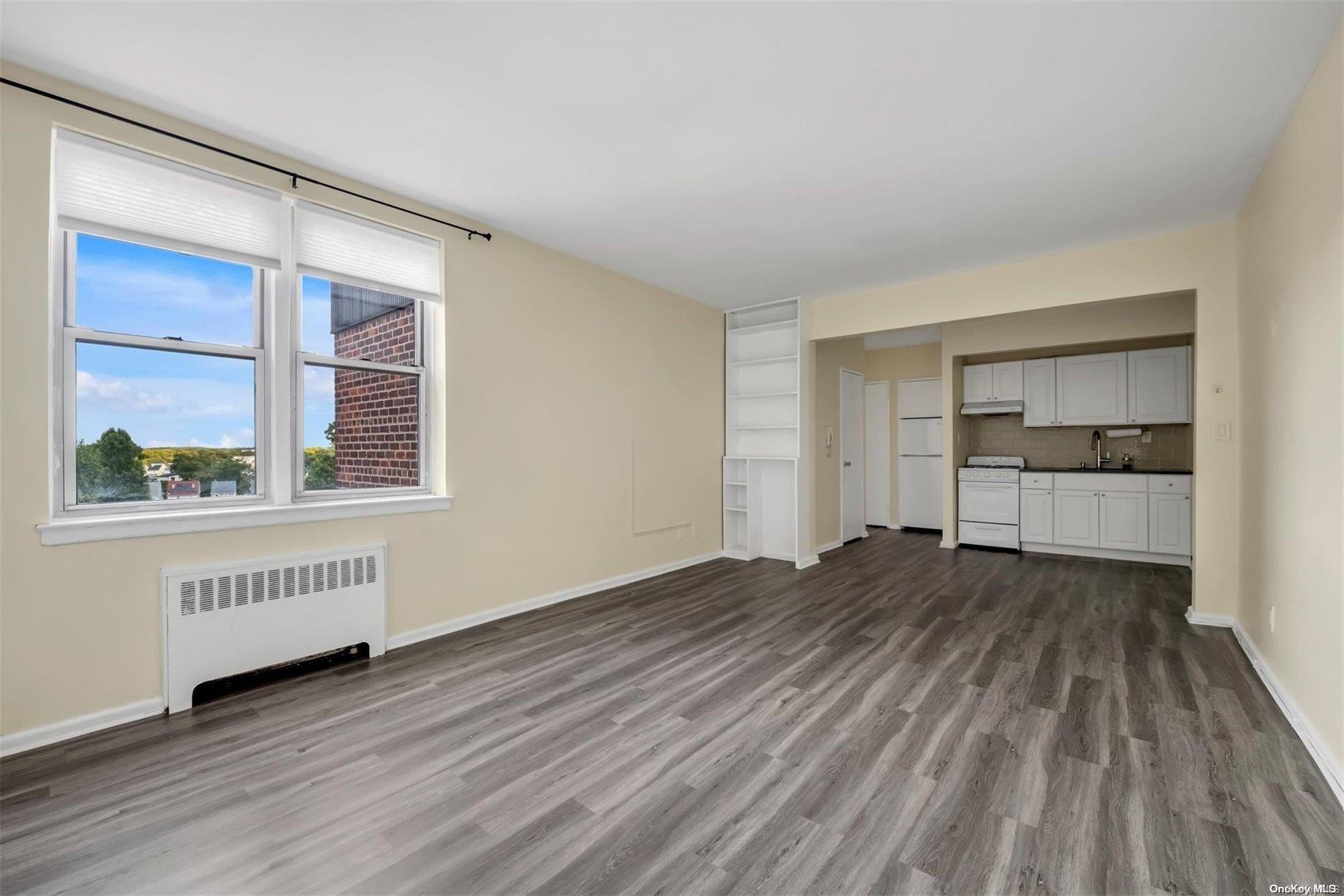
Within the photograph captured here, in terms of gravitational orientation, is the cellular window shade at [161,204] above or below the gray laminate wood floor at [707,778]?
above

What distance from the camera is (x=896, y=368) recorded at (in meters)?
8.32

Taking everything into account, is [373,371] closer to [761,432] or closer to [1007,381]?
[761,432]

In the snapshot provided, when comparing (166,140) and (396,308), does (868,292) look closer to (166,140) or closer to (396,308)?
(396,308)

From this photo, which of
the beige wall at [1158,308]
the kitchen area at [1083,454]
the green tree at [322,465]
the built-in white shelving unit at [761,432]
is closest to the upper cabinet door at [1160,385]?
the kitchen area at [1083,454]

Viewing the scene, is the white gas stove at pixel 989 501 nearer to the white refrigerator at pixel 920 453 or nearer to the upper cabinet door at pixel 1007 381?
the upper cabinet door at pixel 1007 381

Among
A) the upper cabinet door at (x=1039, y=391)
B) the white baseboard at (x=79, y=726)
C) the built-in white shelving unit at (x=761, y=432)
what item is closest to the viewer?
the white baseboard at (x=79, y=726)

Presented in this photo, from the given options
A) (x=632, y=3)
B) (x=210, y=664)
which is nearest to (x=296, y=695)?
(x=210, y=664)

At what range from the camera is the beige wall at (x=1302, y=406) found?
2.11 meters

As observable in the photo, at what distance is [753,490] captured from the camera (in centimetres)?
622

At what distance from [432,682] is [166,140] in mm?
2924

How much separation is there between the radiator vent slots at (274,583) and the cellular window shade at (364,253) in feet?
5.39

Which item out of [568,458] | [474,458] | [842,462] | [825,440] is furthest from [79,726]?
[842,462]

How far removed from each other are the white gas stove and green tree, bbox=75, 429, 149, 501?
7.32m

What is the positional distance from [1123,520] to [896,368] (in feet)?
11.1
